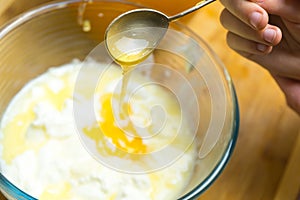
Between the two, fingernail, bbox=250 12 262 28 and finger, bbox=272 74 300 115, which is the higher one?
fingernail, bbox=250 12 262 28

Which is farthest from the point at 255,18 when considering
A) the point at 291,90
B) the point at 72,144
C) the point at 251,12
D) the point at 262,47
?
the point at 72,144

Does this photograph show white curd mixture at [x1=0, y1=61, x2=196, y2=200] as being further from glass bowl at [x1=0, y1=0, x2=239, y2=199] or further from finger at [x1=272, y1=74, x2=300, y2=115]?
finger at [x1=272, y1=74, x2=300, y2=115]

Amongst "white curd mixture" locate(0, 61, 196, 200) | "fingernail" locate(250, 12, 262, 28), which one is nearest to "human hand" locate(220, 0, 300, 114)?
"fingernail" locate(250, 12, 262, 28)

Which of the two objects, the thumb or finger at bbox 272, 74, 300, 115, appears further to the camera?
finger at bbox 272, 74, 300, 115

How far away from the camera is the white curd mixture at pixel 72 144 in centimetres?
90

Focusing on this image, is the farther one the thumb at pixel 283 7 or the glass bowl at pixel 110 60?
the glass bowl at pixel 110 60

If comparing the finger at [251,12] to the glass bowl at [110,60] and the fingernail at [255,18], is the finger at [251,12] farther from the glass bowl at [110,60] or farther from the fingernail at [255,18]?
the glass bowl at [110,60]

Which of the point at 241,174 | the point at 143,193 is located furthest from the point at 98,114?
the point at 241,174

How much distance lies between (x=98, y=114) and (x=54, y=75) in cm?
14

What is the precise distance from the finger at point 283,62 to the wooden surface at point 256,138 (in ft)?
0.37

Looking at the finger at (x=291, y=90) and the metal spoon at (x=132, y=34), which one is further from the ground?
the metal spoon at (x=132, y=34)

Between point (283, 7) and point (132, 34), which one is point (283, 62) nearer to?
point (283, 7)

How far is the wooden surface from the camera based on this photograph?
99 centimetres

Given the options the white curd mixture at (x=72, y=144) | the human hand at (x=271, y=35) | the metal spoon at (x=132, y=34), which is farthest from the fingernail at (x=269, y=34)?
the white curd mixture at (x=72, y=144)
